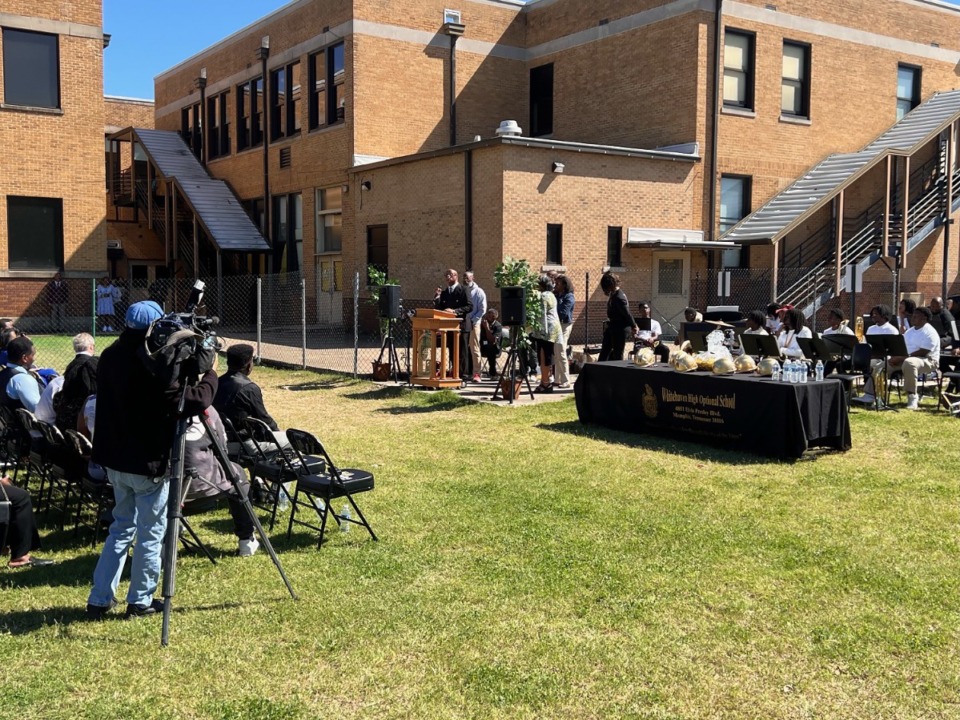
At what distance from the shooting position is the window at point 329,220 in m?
27.8

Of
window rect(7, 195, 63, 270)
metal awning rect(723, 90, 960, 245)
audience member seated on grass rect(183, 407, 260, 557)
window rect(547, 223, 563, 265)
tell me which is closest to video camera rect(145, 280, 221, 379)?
audience member seated on grass rect(183, 407, 260, 557)

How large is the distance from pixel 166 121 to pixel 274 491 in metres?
34.1

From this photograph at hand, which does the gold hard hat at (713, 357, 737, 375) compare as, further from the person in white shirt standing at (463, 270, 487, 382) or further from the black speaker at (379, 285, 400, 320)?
the black speaker at (379, 285, 400, 320)

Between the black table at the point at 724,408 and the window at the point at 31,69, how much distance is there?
Answer: 2087cm

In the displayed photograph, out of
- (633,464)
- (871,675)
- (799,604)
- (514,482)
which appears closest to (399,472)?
(514,482)

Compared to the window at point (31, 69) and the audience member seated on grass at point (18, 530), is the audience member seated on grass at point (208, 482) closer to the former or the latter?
the audience member seated on grass at point (18, 530)

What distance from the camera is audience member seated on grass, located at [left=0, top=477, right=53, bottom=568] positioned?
→ 245 inches

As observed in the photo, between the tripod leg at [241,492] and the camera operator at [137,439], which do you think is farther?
the tripod leg at [241,492]

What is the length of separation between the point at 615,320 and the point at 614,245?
913cm

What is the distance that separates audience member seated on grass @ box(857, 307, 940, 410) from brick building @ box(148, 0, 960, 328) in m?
9.46

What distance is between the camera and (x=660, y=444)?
412 inches

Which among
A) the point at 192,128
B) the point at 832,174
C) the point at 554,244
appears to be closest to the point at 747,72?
the point at 832,174

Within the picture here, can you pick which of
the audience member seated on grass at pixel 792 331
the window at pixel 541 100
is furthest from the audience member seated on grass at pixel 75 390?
the window at pixel 541 100

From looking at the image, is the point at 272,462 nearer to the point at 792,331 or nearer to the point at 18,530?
the point at 18,530
